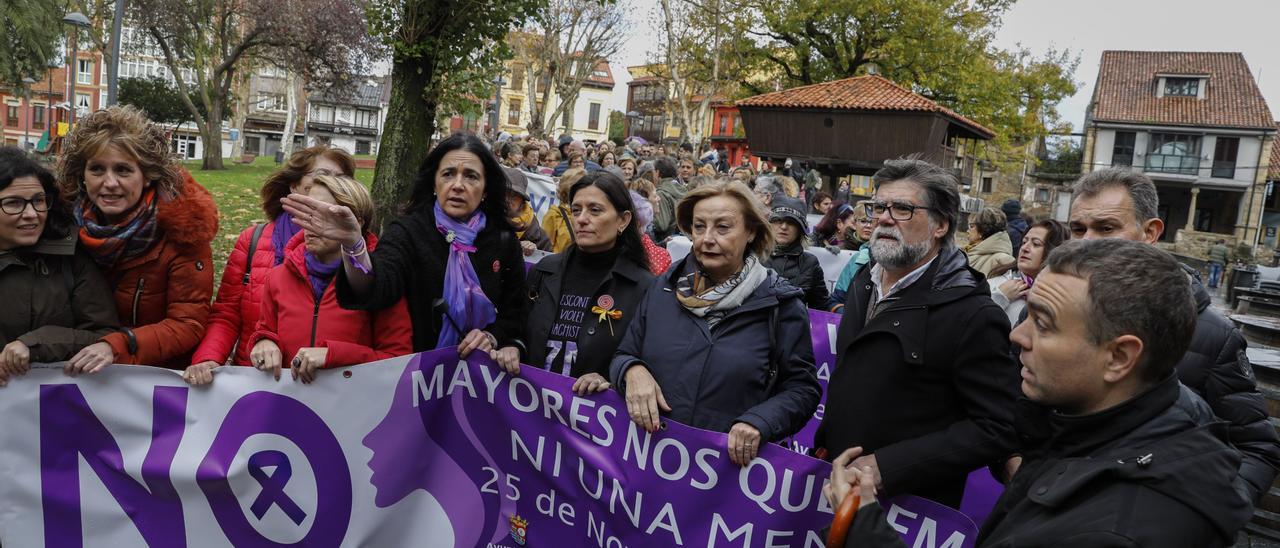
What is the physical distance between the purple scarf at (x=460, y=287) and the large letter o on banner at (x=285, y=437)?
0.62 meters

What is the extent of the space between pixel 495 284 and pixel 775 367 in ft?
4.40

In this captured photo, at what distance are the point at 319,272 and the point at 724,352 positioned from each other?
1.61 metres

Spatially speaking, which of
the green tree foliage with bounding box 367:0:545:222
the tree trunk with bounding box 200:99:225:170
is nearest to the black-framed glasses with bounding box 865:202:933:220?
the green tree foliage with bounding box 367:0:545:222

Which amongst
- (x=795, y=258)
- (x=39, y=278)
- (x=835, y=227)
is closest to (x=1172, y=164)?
(x=835, y=227)

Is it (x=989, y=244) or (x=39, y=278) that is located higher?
(x=989, y=244)

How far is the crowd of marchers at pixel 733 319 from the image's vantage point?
1825 millimetres

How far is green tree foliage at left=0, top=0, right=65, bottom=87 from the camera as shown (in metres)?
31.1

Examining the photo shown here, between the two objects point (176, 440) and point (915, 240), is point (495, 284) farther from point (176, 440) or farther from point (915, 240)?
point (915, 240)

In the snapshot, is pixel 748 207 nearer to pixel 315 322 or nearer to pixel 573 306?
pixel 573 306

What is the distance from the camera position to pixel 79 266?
3.24 metres

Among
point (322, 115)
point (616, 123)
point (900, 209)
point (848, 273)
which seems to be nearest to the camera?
point (900, 209)

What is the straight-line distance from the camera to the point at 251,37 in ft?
99.9

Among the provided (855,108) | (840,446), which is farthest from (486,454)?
(855,108)

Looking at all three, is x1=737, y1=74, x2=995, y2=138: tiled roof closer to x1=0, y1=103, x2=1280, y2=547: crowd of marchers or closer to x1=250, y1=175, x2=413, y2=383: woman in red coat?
x1=0, y1=103, x2=1280, y2=547: crowd of marchers
